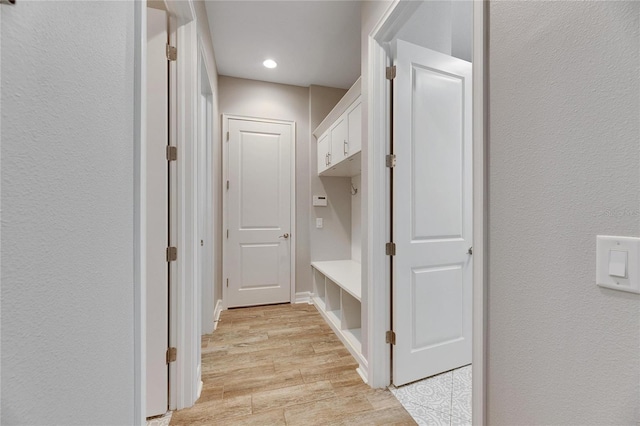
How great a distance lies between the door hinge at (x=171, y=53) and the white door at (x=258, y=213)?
65.1 inches

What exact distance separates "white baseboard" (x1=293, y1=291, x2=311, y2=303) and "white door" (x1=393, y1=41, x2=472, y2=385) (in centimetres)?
179

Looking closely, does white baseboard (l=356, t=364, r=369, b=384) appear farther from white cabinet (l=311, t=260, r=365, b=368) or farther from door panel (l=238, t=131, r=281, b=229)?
door panel (l=238, t=131, r=281, b=229)

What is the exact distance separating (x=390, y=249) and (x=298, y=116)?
7.81ft

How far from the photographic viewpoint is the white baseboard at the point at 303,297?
334 cm

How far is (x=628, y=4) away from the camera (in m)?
0.55

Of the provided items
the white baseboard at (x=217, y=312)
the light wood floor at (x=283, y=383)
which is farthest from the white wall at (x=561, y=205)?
the white baseboard at (x=217, y=312)

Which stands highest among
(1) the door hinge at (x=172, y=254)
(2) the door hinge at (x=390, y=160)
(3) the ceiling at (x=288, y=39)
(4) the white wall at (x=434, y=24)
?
(3) the ceiling at (x=288, y=39)

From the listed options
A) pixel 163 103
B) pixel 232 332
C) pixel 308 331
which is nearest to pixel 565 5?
pixel 163 103

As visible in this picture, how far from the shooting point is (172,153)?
1.49 metres

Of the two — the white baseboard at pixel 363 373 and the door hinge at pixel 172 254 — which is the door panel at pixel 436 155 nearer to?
the white baseboard at pixel 363 373

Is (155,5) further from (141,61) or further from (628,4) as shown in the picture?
(628,4)

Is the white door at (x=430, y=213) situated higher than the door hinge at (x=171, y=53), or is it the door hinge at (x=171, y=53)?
the door hinge at (x=171, y=53)

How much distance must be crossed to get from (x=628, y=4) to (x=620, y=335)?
0.69 m

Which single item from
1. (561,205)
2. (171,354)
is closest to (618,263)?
(561,205)
